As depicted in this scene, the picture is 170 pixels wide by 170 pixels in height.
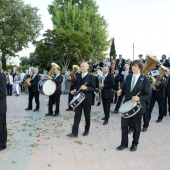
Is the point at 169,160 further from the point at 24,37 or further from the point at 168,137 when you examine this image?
the point at 24,37

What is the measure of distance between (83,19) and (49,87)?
4622 centimetres

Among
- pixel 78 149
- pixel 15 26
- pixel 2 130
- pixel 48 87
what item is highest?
pixel 15 26

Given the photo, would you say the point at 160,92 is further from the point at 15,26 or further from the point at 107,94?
the point at 15,26

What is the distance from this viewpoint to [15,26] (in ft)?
155

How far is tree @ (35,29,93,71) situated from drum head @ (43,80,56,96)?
36.2 metres

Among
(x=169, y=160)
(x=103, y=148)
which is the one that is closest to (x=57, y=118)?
(x=103, y=148)

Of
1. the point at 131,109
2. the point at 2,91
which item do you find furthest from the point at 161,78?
the point at 2,91

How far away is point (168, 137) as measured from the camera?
838cm

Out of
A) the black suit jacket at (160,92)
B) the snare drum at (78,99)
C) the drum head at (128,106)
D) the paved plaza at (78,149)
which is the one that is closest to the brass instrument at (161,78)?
the black suit jacket at (160,92)

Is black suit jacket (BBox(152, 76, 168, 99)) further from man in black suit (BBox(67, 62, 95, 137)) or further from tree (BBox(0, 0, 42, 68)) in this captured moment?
tree (BBox(0, 0, 42, 68))

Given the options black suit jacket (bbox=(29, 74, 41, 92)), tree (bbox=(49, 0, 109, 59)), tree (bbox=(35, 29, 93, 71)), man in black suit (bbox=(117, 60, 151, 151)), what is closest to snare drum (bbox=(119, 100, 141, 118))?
man in black suit (bbox=(117, 60, 151, 151))

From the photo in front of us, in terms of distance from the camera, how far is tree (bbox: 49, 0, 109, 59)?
185ft

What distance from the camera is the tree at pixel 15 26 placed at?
45.3 metres

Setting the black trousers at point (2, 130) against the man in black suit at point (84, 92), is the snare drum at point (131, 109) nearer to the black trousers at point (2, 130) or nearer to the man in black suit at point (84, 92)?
the man in black suit at point (84, 92)
